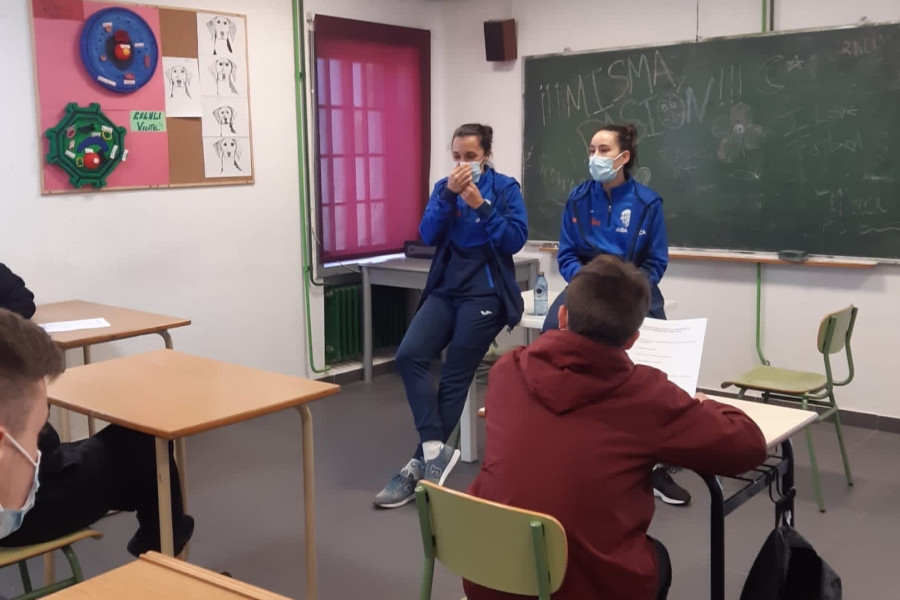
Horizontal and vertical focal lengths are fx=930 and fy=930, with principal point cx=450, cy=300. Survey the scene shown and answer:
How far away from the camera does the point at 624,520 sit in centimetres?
188

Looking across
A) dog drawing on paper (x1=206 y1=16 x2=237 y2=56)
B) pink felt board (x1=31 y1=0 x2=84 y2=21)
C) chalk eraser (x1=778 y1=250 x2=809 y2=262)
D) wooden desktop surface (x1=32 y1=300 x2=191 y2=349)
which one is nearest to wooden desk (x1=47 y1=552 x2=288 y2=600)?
wooden desktop surface (x1=32 y1=300 x2=191 y2=349)

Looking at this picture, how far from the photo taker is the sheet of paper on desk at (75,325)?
3.65 m

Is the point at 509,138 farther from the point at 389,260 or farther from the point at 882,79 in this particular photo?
the point at 882,79

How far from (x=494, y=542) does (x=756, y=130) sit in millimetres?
3649

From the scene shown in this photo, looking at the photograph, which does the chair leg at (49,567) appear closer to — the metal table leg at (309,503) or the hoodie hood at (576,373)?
the metal table leg at (309,503)

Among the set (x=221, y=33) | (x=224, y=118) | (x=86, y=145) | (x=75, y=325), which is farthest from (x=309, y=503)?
(x=221, y=33)

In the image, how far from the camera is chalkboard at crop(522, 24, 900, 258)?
4.52 metres

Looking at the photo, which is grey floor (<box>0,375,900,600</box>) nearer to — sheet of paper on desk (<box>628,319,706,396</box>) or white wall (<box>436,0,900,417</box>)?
white wall (<box>436,0,900,417</box>)

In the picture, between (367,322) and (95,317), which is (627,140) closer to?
(95,317)

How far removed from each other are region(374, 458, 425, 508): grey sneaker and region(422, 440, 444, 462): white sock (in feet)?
0.22

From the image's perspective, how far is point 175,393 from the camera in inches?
103

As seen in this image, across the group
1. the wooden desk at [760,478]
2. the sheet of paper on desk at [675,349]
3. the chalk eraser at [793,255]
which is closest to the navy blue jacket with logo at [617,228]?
the wooden desk at [760,478]

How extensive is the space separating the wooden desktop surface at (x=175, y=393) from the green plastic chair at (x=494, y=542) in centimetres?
68

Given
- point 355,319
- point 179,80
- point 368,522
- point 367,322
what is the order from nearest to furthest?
1. point 368,522
2. point 179,80
3. point 367,322
4. point 355,319
